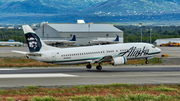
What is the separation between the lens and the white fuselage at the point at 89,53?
133 ft

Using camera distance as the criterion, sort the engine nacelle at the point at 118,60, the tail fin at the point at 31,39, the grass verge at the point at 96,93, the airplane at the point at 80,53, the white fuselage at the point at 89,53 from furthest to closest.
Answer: the engine nacelle at the point at 118,60
the white fuselage at the point at 89,53
the airplane at the point at 80,53
the tail fin at the point at 31,39
the grass verge at the point at 96,93

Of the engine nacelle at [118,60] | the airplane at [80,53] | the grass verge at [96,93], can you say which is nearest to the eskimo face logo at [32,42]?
the airplane at [80,53]

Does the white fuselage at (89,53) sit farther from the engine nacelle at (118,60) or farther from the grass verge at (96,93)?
the grass verge at (96,93)

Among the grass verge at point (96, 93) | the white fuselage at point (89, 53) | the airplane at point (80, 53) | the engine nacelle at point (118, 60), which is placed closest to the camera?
the grass verge at point (96, 93)

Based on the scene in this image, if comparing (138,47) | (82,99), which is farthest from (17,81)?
(138,47)

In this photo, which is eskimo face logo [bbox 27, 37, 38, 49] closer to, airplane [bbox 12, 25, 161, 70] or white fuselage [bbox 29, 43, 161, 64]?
airplane [bbox 12, 25, 161, 70]

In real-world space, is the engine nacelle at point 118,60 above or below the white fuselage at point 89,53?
below

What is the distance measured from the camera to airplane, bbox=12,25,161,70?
3994 cm

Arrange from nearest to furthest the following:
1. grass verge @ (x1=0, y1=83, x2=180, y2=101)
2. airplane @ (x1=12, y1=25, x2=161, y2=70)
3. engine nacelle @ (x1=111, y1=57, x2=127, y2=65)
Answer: grass verge @ (x1=0, y1=83, x2=180, y2=101) < airplane @ (x1=12, y1=25, x2=161, y2=70) < engine nacelle @ (x1=111, y1=57, x2=127, y2=65)

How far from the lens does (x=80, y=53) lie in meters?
41.5

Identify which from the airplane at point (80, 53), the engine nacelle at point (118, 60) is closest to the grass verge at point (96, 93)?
the engine nacelle at point (118, 60)

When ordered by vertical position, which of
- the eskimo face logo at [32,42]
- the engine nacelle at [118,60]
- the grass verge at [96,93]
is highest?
the eskimo face logo at [32,42]

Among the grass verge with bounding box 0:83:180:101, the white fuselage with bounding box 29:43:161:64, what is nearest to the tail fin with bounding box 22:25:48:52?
the white fuselage with bounding box 29:43:161:64

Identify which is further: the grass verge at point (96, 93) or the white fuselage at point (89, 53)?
the white fuselage at point (89, 53)
